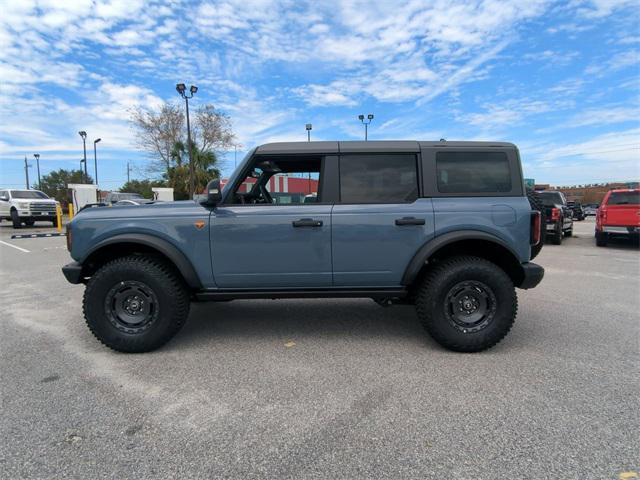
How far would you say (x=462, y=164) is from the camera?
11.3 feet

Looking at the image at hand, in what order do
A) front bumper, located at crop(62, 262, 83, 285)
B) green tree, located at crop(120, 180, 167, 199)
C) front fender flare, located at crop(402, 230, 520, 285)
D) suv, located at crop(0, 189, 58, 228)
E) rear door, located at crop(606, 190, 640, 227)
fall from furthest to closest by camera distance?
green tree, located at crop(120, 180, 167, 199), suv, located at crop(0, 189, 58, 228), rear door, located at crop(606, 190, 640, 227), front bumper, located at crop(62, 262, 83, 285), front fender flare, located at crop(402, 230, 520, 285)

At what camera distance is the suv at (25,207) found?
17.6 metres

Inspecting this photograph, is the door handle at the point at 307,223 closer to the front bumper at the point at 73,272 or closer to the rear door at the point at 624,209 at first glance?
the front bumper at the point at 73,272

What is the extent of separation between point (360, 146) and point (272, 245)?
1238 mm

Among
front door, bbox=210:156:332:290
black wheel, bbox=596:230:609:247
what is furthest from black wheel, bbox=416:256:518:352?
black wheel, bbox=596:230:609:247

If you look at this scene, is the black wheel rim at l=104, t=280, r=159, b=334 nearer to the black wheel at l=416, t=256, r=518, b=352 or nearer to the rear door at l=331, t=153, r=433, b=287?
the rear door at l=331, t=153, r=433, b=287

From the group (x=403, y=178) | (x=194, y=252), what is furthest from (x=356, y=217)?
(x=194, y=252)

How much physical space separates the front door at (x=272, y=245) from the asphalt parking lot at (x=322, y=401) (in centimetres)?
67

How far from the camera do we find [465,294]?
338 cm

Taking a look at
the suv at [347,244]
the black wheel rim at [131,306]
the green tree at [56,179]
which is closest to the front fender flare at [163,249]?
the suv at [347,244]

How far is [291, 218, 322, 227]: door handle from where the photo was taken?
130 inches

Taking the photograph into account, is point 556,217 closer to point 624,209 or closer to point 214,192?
point 624,209

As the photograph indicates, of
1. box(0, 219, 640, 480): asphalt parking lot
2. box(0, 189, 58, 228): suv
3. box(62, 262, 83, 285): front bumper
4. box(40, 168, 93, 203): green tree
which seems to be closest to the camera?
box(0, 219, 640, 480): asphalt parking lot

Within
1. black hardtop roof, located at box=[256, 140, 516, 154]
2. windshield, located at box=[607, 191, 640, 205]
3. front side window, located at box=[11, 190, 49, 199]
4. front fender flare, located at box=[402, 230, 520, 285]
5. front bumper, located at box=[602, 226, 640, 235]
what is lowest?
front bumper, located at box=[602, 226, 640, 235]
